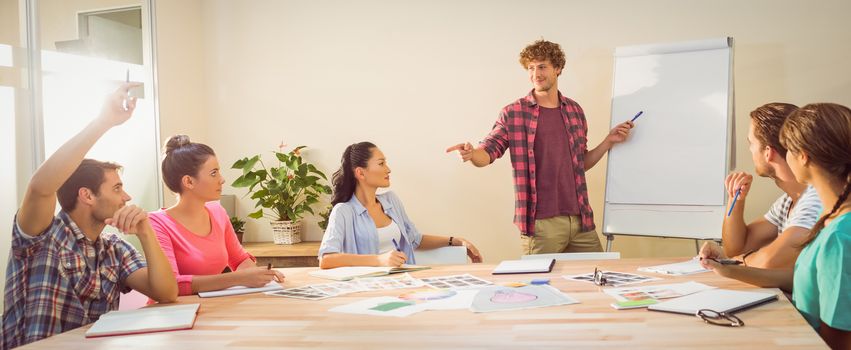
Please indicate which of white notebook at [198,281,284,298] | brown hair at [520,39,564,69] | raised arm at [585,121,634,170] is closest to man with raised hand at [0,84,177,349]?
white notebook at [198,281,284,298]

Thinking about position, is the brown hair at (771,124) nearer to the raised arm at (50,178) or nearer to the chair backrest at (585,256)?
the chair backrest at (585,256)

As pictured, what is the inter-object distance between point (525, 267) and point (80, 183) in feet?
5.23

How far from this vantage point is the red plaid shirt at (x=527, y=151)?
4.25 meters

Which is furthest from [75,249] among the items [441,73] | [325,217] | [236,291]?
[441,73]

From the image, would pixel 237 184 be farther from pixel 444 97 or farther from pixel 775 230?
pixel 775 230

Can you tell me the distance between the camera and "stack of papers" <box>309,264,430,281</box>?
294 centimetres

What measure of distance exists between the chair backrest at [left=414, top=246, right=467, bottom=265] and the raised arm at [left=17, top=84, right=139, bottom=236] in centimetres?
181

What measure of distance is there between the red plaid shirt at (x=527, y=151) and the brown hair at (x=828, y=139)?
2.27 meters

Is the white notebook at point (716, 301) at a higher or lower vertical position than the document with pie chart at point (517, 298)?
higher

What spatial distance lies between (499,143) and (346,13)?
1.87 m

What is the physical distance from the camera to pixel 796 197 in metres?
2.80

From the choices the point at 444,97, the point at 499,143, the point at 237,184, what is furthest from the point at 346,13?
the point at 499,143

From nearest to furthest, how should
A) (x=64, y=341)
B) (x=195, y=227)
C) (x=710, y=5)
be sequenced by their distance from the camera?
(x=64, y=341)
(x=195, y=227)
(x=710, y=5)

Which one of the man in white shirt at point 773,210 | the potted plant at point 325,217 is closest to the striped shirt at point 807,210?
the man in white shirt at point 773,210
